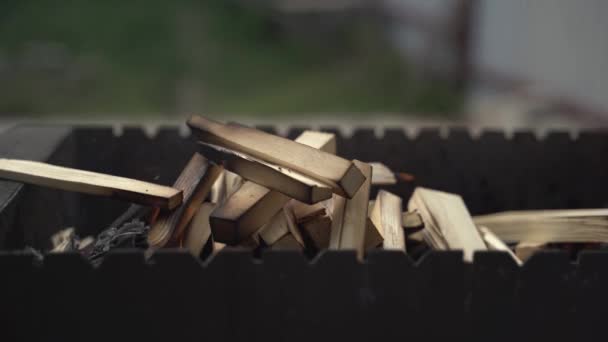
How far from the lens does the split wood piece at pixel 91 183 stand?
173cm

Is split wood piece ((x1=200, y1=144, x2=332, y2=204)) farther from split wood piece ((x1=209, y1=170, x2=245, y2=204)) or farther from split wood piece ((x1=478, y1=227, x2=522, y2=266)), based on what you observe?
split wood piece ((x1=478, y1=227, x2=522, y2=266))

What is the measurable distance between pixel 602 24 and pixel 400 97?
116 inches

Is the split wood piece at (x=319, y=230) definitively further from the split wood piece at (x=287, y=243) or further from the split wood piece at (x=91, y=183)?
the split wood piece at (x=91, y=183)

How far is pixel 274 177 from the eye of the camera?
1666 millimetres

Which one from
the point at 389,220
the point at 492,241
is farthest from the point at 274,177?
the point at 492,241

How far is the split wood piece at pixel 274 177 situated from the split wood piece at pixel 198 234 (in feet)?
0.51

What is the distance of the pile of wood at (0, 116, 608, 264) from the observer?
5.36ft

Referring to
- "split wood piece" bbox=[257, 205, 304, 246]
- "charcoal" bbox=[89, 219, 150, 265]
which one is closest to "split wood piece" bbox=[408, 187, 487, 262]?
"split wood piece" bbox=[257, 205, 304, 246]

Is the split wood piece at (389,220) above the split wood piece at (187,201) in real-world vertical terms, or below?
below

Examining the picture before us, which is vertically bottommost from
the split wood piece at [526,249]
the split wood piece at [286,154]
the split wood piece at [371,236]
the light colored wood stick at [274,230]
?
the split wood piece at [526,249]

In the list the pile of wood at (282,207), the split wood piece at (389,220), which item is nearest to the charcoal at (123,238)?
the pile of wood at (282,207)

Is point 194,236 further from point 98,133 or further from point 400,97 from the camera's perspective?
point 400,97

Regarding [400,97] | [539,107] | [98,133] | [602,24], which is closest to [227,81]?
[400,97]

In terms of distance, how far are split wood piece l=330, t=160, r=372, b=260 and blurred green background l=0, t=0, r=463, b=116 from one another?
525 centimetres
